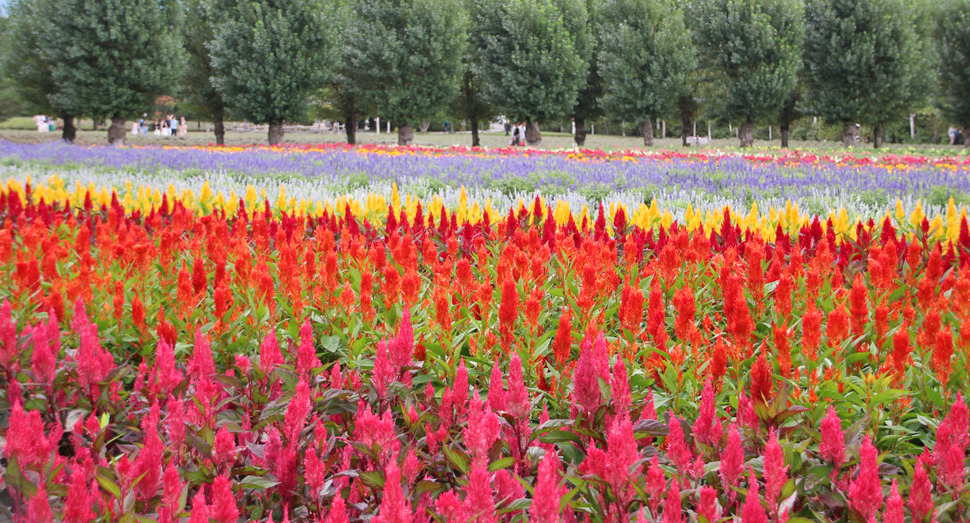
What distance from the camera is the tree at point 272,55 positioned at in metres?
31.2

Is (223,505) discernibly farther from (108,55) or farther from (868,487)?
(108,55)

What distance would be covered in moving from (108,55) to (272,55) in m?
7.78

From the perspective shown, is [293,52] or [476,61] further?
[476,61]

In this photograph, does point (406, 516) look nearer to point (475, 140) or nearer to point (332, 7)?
point (332, 7)

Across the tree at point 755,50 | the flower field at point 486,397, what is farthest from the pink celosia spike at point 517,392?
the tree at point 755,50

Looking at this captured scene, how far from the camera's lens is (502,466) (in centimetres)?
153

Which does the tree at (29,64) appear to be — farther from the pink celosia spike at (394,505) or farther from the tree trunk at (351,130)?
the pink celosia spike at (394,505)

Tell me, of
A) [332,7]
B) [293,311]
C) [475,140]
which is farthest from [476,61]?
[293,311]

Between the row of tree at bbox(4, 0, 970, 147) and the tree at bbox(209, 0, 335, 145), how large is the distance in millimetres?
86

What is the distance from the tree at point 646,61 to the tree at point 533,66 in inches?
84.7

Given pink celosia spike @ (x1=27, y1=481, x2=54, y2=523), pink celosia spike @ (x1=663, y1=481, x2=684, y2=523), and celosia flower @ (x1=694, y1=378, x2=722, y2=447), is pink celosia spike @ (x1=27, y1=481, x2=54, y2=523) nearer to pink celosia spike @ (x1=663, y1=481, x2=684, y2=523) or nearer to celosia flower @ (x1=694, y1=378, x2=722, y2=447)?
pink celosia spike @ (x1=663, y1=481, x2=684, y2=523)

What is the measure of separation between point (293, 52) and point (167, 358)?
32.9 metres

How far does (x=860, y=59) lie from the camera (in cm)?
3459

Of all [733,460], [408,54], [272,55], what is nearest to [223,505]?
[733,460]
